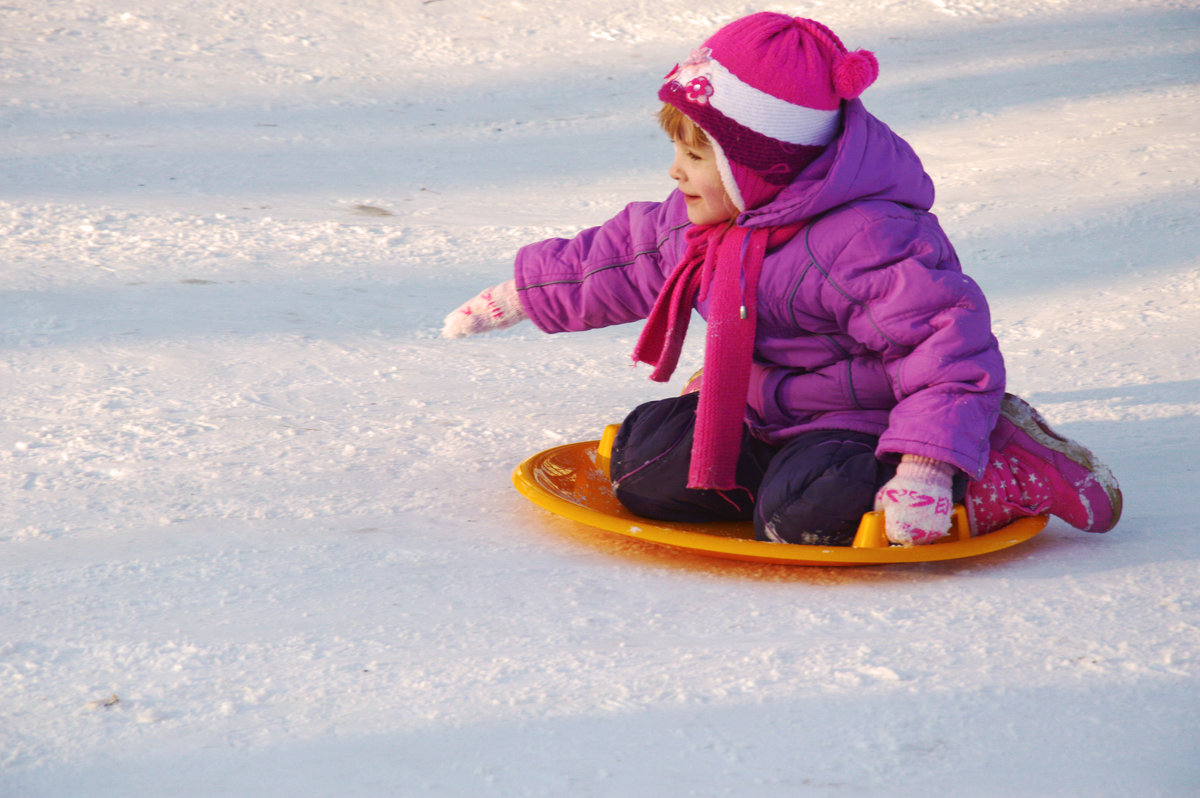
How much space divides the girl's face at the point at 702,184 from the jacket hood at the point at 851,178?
3 cm

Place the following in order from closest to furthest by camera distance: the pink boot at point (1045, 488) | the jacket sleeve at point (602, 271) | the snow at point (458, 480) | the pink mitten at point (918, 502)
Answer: the snow at point (458, 480) < the pink mitten at point (918, 502) < the pink boot at point (1045, 488) < the jacket sleeve at point (602, 271)

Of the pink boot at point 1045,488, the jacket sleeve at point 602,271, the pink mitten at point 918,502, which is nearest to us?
the pink mitten at point 918,502

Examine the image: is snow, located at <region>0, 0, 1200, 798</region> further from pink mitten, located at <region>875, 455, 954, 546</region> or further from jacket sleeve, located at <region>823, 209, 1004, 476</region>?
jacket sleeve, located at <region>823, 209, 1004, 476</region>

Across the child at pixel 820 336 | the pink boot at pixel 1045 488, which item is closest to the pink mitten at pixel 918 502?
the child at pixel 820 336

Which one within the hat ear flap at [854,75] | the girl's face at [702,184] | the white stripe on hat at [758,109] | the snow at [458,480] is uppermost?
the hat ear flap at [854,75]

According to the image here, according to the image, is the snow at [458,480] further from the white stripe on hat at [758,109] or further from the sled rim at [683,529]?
the white stripe on hat at [758,109]

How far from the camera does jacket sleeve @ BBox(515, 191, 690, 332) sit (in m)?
1.57

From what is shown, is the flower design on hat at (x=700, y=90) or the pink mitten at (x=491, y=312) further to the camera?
the pink mitten at (x=491, y=312)

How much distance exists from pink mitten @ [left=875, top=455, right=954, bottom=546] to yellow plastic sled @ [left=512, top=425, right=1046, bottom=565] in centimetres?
2

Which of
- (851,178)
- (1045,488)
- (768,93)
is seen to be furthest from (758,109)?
(1045,488)

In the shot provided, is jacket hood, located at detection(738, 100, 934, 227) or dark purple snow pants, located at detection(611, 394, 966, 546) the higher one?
jacket hood, located at detection(738, 100, 934, 227)

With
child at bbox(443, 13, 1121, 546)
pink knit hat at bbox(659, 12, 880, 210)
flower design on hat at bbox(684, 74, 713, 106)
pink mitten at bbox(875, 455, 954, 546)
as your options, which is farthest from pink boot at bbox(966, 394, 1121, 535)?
flower design on hat at bbox(684, 74, 713, 106)

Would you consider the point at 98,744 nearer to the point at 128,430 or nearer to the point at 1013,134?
the point at 128,430

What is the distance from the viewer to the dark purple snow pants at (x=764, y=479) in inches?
52.8
